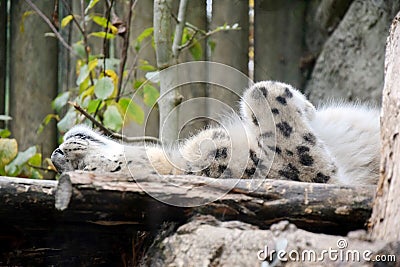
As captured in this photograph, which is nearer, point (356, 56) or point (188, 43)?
point (188, 43)

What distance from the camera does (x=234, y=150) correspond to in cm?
233

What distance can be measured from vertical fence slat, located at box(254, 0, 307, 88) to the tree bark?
2.84m

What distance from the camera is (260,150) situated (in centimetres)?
228

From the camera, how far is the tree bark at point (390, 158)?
1.52 metres

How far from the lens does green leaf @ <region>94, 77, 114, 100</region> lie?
3.43 meters

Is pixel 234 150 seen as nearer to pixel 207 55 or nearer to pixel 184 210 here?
pixel 184 210

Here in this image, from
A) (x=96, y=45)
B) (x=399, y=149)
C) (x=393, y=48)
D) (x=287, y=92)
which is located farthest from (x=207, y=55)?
(x=399, y=149)

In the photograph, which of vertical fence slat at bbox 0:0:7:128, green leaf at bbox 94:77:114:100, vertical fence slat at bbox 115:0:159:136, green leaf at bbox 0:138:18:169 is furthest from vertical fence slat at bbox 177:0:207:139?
vertical fence slat at bbox 0:0:7:128

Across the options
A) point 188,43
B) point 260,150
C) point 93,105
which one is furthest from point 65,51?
point 260,150

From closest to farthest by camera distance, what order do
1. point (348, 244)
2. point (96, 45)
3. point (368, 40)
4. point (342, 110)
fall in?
point (348, 244) → point (342, 110) → point (368, 40) → point (96, 45)

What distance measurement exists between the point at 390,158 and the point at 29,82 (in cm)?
361

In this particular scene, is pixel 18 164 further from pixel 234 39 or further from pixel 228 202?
pixel 228 202

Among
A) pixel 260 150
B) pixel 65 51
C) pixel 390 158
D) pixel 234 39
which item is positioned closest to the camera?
pixel 390 158

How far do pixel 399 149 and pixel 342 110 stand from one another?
1.16 m
